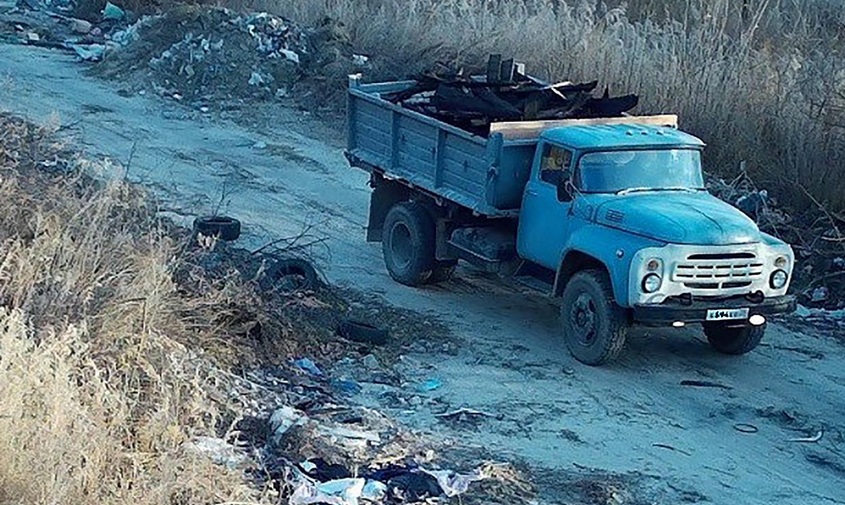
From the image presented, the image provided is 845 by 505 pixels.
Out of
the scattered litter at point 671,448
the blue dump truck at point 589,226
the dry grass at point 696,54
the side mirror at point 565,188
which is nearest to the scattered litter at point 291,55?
the dry grass at point 696,54

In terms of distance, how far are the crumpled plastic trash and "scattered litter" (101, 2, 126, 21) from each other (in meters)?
2.06

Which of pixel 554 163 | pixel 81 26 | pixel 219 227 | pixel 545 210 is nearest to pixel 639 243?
pixel 545 210

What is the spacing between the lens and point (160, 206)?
14.6 meters

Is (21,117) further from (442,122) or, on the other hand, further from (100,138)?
(442,122)

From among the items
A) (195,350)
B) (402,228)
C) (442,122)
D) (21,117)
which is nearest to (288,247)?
(402,228)

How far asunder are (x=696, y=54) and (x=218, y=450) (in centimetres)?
1130

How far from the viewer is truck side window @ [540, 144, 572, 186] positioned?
11.0 metres

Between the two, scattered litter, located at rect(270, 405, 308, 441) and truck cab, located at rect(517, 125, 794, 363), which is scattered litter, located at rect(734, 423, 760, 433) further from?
scattered litter, located at rect(270, 405, 308, 441)

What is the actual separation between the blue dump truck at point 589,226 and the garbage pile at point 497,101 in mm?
239

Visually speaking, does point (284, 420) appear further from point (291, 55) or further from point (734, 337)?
point (291, 55)

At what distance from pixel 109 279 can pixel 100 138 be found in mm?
9854

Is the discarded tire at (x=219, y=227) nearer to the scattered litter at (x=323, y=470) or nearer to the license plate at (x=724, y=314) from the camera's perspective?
the license plate at (x=724, y=314)

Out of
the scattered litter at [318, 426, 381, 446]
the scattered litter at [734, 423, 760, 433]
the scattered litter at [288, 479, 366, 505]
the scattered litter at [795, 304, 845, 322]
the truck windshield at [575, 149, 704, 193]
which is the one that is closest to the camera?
the scattered litter at [288, 479, 366, 505]

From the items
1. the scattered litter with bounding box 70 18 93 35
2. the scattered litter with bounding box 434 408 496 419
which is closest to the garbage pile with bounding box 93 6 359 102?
the scattered litter with bounding box 70 18 93 35
